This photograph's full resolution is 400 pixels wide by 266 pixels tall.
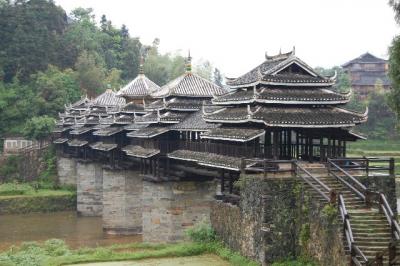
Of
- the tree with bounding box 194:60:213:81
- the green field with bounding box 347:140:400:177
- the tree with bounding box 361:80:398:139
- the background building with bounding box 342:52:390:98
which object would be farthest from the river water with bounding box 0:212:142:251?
the tree with bounding box 194:60:213:81

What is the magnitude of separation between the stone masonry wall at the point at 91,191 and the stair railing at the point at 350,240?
43.2 metres

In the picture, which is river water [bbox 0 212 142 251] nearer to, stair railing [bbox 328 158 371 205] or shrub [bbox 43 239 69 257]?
shrub [bbox 43 239 69 257]

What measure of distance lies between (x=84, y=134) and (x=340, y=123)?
4162 centimetres

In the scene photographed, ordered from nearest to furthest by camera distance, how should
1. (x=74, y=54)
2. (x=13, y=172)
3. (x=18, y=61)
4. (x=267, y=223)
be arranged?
(x=267, y=223), (x=13, y=172), (x=18, y=61), (x=74, y=54)

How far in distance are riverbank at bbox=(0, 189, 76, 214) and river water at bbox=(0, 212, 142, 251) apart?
39.5 inches

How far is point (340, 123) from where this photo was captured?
26938 mm

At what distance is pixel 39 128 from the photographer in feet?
243

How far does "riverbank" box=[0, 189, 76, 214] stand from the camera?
61906mm

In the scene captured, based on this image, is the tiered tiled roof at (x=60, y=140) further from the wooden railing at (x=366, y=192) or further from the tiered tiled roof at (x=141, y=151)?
the wooden railing at (x=366, y=192)

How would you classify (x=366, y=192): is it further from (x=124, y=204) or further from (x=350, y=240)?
(x=124, y=204)

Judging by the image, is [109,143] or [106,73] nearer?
[109,143]

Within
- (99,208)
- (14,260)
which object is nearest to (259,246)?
(14,260)

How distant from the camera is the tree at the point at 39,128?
74438 millimetres

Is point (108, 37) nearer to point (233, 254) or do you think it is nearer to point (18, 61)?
point (18, 61)
